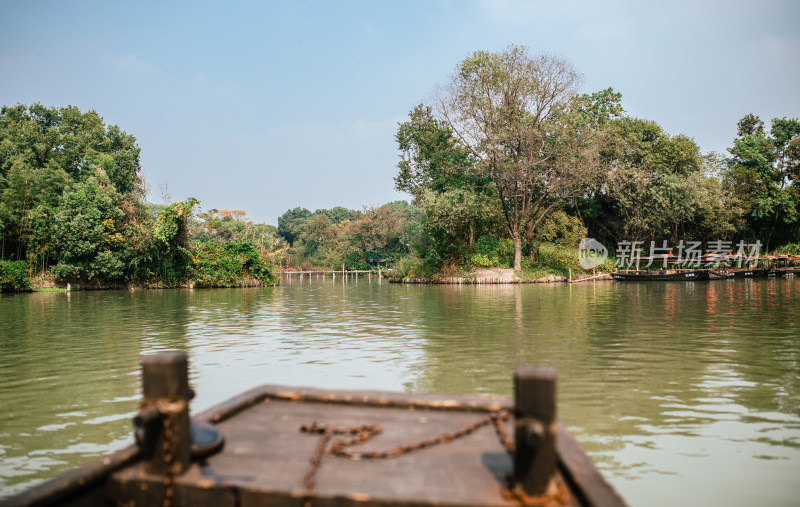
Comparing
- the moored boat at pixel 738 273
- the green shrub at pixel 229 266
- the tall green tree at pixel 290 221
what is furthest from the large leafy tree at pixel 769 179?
the tall green tree at pixel 290 221

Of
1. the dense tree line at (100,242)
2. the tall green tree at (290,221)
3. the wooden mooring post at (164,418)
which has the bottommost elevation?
the wooden mooring post at (164,418)

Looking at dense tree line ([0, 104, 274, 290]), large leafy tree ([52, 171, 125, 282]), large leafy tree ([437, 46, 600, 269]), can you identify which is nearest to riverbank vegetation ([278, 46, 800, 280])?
large leafy tree ([437, 46, 600, 269])

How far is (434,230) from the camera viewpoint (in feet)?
110

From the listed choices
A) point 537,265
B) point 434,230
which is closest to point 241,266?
point 434,230

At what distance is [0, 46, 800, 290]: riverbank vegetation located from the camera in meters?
31.5

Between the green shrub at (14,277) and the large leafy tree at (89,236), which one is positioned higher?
the large leafy tree at (89,236)

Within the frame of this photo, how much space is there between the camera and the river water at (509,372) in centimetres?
418

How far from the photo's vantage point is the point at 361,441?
2920 millimetres

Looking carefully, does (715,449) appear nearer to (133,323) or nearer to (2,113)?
(133,323)

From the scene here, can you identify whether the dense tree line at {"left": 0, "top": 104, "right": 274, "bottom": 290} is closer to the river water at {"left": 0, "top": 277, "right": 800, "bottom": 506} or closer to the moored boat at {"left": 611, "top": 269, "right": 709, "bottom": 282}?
the river water at {"left": 0, "top": 277, "right": 800, "bottom": 506}

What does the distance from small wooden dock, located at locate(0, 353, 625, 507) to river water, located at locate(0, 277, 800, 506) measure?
1498 millimetres

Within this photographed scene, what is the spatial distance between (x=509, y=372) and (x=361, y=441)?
180 inches

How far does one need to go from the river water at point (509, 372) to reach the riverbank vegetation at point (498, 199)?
1726cm

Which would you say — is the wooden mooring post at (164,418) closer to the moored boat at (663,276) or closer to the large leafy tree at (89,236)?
the large leafy tree at (89,236)
